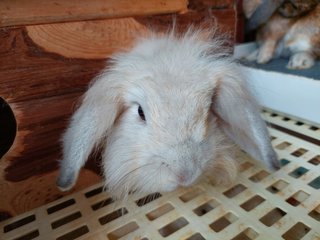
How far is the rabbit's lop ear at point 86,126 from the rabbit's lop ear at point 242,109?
1.14ft

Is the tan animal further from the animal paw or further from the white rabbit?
the white rabbit

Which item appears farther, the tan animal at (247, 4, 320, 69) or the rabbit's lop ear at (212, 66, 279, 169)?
the tan animal at (247, 4, 320, 69)

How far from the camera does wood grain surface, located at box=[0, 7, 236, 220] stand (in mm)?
946

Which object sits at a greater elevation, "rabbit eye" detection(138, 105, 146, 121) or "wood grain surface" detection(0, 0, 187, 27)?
"wood grain surface" detection(0, 0, 187, 27)

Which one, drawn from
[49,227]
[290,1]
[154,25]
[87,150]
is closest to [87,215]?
[49,227]

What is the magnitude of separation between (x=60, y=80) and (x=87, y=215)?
0.45m

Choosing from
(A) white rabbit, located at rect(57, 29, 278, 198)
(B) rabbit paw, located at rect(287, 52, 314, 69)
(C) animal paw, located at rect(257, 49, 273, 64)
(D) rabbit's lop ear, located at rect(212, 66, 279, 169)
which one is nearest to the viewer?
(A) white rabbit, located at rect(57, 29, 278, 198)

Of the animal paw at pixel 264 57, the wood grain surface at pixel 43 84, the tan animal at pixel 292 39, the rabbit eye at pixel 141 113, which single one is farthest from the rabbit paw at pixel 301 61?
the rabbit eye at pixel 141 113

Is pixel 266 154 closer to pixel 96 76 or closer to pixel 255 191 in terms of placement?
pixel 255 191

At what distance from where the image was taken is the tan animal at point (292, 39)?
5.77 ft

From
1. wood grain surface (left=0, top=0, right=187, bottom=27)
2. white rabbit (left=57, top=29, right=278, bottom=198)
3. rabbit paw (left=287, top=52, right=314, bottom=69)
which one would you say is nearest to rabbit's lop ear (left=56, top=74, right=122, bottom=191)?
white rabbit (left=57, top=29, right=278, bottom=198)

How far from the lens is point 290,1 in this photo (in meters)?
1.73

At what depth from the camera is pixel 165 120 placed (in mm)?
891

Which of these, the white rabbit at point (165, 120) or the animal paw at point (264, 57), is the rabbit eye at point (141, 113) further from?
the animal paw at point (264, 57)
